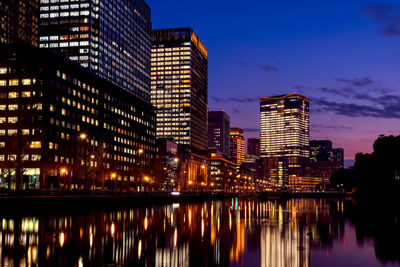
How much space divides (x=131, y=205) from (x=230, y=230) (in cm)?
5695

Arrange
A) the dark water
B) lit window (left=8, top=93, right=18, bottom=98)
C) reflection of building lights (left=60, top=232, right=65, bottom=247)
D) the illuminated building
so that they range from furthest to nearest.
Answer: lit window (left=8, top=93, right=18, bottom=98)
the illuminated building
reflection of building lights (left=60, top=232, right=65, bottom=247)
the dark water

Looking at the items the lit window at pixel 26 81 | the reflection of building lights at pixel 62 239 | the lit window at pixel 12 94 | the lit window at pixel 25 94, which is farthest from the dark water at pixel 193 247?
the lit window at pixel 12 94

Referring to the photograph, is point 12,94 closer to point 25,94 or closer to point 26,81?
point 25,94

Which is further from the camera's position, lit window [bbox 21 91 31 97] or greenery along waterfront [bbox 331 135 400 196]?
lit window [bbox 21 91 31 97]

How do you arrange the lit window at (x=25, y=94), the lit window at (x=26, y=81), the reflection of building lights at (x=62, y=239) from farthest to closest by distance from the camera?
1. the lit window at (x=26, y=81)
2. the lit window at (x=25, y=94)
3. the reflection of building lights at (x=62, y=239)

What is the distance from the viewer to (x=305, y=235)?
35.6 m

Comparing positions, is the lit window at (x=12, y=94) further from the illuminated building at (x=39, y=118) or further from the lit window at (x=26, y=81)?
the lit window at (x=26, y=81)

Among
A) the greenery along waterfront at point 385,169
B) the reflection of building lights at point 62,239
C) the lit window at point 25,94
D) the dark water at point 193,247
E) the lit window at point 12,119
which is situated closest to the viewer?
the dark water at point 193,247

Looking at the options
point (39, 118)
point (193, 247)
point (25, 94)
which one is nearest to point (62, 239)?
point (193, 247)

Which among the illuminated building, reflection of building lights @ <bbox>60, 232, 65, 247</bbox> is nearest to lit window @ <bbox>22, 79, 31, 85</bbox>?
the illuminated building

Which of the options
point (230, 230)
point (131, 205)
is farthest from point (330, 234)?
point (131, 205)

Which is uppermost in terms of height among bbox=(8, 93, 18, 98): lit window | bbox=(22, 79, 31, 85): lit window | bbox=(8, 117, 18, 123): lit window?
bbox=(22, 79, 31, 85): lit window

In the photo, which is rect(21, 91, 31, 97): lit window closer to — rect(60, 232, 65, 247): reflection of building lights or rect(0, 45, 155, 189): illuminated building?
rect(0, 45, 155, 189): illuminated building

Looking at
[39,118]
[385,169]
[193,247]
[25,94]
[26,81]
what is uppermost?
[26,81]
